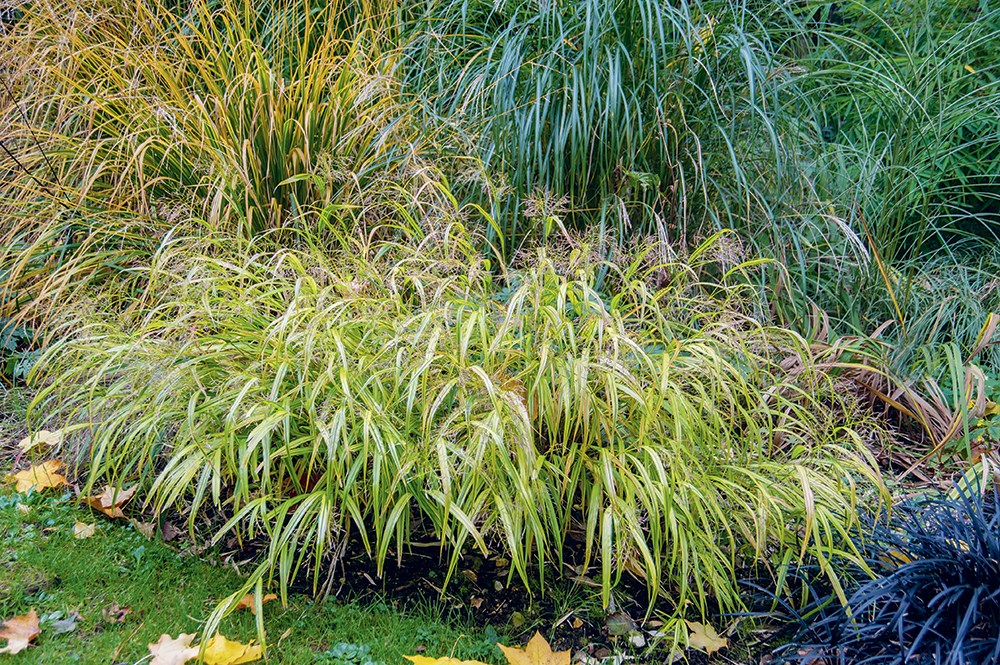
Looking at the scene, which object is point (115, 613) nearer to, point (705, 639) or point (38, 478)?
point (38, 478)

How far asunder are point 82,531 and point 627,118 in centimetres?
245

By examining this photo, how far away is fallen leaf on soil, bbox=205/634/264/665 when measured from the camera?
1.65 m

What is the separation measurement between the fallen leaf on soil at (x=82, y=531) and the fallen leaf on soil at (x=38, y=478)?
0.29m

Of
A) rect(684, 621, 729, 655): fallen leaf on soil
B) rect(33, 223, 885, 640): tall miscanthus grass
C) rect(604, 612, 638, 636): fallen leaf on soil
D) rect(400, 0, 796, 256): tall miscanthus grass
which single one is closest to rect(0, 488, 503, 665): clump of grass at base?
rect(33, 223, 885, 640): tall miscanthus grass

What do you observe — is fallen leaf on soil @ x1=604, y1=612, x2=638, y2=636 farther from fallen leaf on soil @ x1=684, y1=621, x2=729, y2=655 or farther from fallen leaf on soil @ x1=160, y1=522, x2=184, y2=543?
fallen leaf on soil @ x1=160, y1=522, x2=184, y2=543

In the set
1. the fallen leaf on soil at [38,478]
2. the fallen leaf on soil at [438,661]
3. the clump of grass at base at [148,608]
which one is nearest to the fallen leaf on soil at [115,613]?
the clump of grass at base at [148,608]

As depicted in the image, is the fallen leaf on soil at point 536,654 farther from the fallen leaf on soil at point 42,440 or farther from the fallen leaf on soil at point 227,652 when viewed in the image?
the fallen leaf on soil at point 42,440

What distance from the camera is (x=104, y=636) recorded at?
5.82 ft

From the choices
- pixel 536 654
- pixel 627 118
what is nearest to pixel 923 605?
pixel 536 654

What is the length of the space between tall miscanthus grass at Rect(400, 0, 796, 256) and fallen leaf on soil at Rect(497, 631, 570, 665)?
61.9 inches

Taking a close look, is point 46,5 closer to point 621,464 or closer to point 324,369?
point 324,369

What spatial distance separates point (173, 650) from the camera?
1686 millimetres

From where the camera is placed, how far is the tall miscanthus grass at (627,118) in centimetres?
288

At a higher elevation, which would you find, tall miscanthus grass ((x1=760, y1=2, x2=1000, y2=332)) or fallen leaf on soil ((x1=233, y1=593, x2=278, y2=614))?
tall miscanthus grass ((x1=760, y1=2, x2=1000, y2=332))
